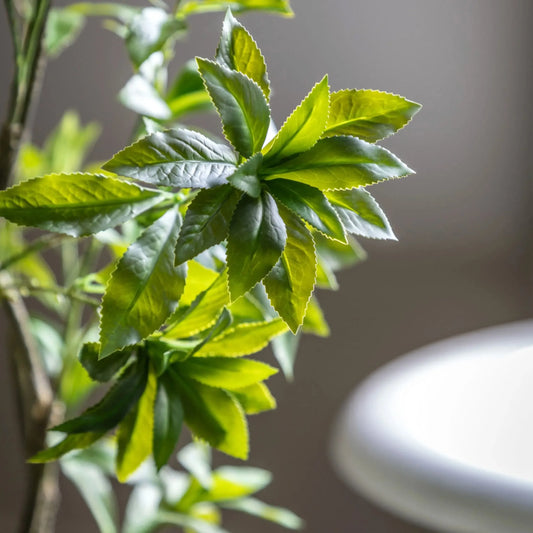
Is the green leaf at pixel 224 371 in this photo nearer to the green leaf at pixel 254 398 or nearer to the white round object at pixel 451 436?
the green leaf at pixel 254 398

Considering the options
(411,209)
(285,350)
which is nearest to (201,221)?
(285,350)

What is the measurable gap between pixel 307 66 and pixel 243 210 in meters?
0.96

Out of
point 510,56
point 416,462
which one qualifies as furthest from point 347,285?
point 416,462

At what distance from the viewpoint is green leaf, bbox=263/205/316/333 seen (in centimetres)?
31

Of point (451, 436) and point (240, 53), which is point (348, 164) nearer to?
point (240, 53)

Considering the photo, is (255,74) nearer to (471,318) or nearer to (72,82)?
(72,82)

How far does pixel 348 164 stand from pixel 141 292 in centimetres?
10

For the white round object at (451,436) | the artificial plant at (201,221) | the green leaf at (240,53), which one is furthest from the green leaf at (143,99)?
the white round object at (451,436)

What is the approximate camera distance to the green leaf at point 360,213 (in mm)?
314

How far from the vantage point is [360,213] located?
12.6 inches

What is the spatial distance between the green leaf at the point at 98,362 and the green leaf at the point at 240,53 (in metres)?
0.14

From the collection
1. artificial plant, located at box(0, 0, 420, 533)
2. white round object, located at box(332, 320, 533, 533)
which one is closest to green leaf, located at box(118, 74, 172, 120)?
artificial plant, located at box(0, 0, 420, 533)

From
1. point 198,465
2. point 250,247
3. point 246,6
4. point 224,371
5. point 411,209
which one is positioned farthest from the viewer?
point 411,209

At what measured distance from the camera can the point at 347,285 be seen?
1340 millimetres
